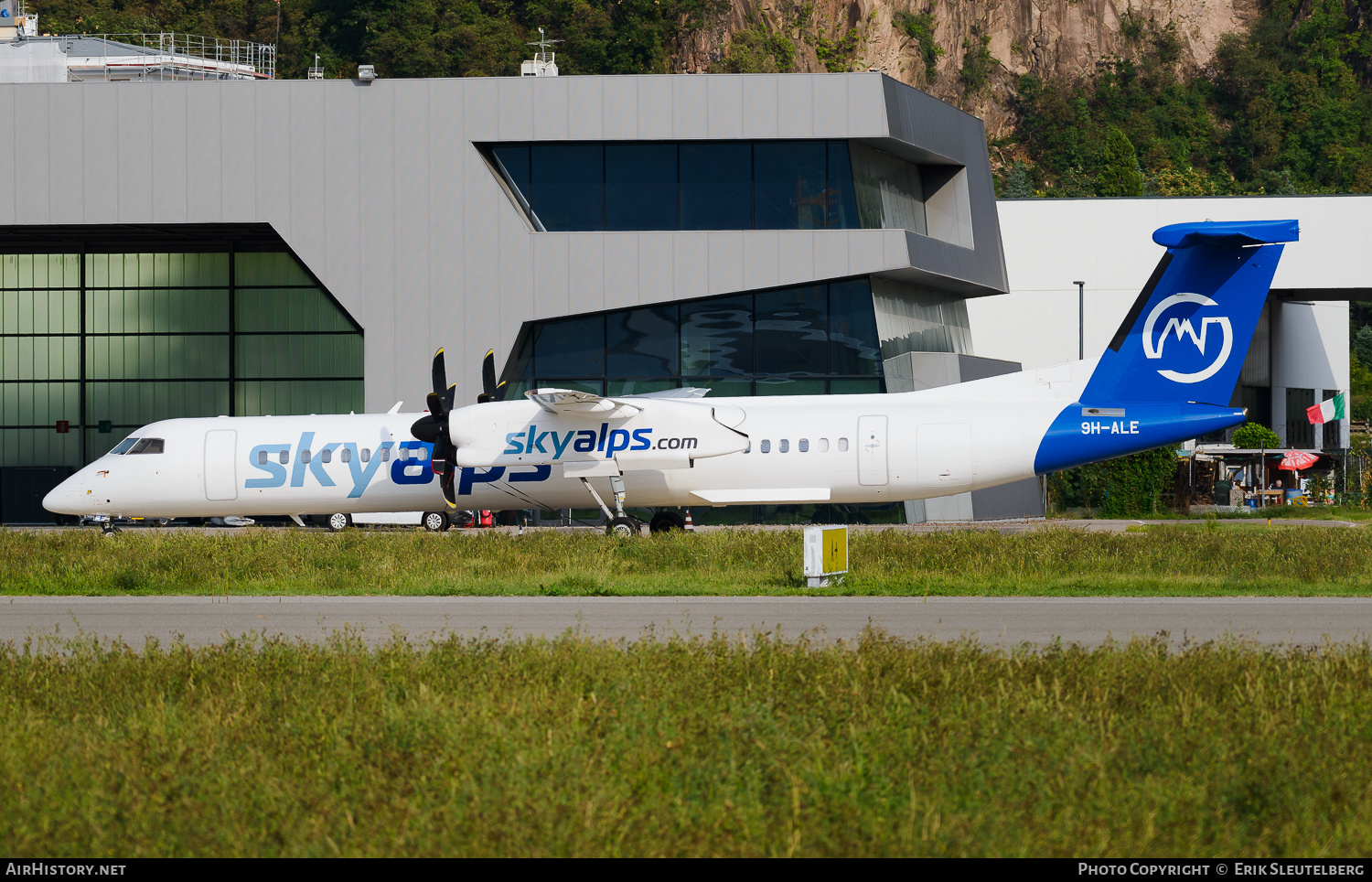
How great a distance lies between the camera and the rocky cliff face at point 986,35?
127312mm

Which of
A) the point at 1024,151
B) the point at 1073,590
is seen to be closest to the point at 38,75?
the point at 1073,590

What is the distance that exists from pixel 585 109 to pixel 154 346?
18.9 meters

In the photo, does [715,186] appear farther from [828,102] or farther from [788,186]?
[828,102]

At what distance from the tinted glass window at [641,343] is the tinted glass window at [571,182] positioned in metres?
3.15

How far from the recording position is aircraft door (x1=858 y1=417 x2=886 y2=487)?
1064 inches

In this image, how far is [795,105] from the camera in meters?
38.5

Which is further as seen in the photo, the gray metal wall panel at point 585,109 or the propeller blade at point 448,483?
the gray metal wall panel at point 585,109

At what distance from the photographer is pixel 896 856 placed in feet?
20.4

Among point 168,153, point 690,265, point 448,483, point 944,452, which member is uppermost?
point 168,153

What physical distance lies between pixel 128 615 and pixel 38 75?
40353 mm

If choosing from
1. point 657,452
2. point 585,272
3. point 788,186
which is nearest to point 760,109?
point 788,186

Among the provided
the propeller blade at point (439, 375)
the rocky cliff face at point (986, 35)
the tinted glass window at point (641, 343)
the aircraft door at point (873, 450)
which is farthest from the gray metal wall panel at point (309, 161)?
the rocky cliff face at point (986, 35)

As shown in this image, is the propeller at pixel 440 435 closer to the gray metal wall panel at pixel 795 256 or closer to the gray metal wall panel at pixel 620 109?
the gray metal wall panel at pixel 620 109

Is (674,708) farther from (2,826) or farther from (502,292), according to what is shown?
(502,292)
